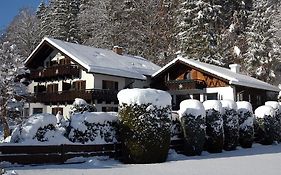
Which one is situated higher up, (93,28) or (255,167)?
(93,28)

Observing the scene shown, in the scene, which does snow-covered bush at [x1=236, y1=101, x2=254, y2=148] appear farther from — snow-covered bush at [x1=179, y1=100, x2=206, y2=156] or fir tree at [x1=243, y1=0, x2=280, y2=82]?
fir tree at [x1=243, y1=0, x2=280, y2=82]

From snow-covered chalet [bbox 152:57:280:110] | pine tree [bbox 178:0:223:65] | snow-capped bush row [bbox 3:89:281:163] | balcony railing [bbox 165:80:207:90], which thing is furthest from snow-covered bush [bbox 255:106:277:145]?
pine tree [bbox 178:0:223:65]

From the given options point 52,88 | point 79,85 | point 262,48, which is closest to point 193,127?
point 79,85

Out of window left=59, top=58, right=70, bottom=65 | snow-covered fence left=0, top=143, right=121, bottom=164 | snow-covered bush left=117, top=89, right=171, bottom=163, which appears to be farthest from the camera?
window left=59, top=58, right=70, bottom=65

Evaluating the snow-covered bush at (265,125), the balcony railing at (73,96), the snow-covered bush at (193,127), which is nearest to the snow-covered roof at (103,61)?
the balcony railing at (73,96)

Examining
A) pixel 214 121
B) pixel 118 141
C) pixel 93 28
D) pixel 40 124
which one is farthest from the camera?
pixel 93 28

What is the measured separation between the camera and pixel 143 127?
1611 cm

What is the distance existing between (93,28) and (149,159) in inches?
1563

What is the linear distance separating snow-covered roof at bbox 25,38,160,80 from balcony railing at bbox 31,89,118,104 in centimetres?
179

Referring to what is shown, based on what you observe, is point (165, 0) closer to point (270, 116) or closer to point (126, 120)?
point (270, 116)

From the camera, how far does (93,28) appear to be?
53.8 metres

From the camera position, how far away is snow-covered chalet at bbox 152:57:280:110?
34.0 metres

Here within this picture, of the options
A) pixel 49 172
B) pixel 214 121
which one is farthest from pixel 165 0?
pixel 49 172

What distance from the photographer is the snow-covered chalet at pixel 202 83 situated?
34.0 meters
